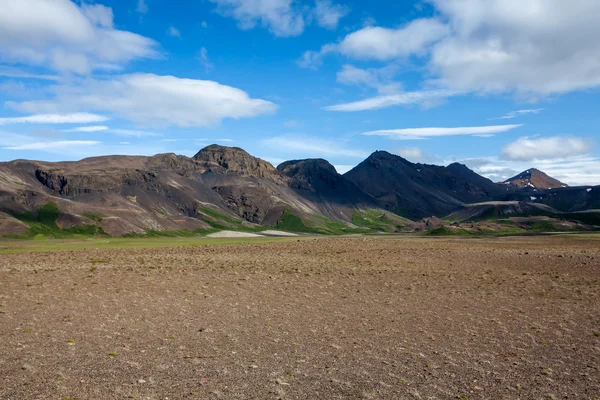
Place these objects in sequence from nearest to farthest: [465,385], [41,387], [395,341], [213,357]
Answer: [41,387]
[465,385]
[213,357]
[395,341]

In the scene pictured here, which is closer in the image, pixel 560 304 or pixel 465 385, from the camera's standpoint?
pixel 465 385

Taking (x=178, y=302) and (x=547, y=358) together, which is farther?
(x=178, y=302)

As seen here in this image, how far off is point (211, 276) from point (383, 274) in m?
16.9

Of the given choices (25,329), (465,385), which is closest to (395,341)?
(465,385)

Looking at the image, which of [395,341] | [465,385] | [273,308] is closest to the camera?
[465,385]

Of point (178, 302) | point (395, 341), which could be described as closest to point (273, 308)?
point (178, 302)

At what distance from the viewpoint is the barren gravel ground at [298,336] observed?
15.4 m

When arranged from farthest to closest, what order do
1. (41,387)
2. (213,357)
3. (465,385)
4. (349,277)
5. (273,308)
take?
(349,277)
(273,308)
(213,357)
(465,385)
(41,387)

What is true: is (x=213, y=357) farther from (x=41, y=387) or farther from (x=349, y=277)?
(x=349, y=277)

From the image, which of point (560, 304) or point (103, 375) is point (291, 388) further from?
point (560, 304)

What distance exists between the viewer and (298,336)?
72.5 ft

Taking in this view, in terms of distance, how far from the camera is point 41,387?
14625mm

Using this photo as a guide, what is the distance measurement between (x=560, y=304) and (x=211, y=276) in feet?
95.7

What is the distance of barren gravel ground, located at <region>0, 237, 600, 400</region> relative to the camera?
50.5 feet
